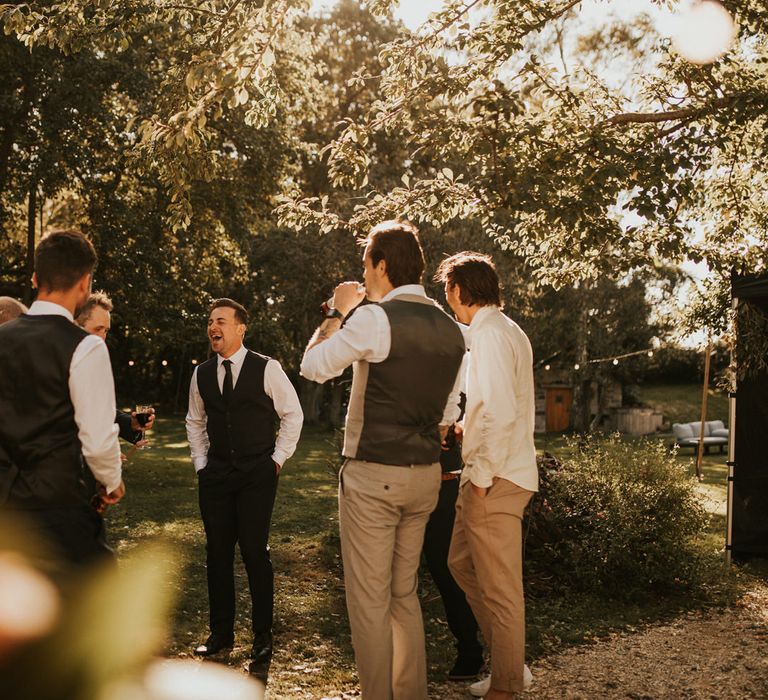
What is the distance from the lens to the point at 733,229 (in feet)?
32.1

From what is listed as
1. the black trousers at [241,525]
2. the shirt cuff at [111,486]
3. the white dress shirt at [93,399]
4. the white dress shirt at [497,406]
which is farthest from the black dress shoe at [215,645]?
the white dress shirt at [93,399]

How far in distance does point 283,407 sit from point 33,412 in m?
2.56

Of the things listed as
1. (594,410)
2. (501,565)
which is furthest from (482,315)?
(594,410)

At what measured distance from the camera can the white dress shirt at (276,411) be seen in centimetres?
563

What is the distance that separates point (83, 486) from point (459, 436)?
2.14m

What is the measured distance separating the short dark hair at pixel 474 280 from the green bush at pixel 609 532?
3.58m

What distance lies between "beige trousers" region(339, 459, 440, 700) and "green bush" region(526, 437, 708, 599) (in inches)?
147

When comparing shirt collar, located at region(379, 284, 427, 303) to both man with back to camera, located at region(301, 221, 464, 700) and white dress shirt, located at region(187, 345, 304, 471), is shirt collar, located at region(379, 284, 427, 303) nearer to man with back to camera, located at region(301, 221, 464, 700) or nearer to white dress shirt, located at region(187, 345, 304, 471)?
man with back to camera, located at region(301, 221, 464, 700)

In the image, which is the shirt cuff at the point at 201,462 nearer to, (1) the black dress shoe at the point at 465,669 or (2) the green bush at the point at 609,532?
(1) the black dress shoe at the point at 465,669

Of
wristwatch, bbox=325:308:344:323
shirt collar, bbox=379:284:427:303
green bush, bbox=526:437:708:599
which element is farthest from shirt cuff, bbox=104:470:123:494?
green bush, bbox=526:437:708:599

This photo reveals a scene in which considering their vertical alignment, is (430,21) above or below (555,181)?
above

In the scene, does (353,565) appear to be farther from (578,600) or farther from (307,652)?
(578,600)

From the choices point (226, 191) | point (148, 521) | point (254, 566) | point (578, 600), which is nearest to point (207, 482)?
point (254, 566)

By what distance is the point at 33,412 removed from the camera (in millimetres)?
3332
